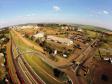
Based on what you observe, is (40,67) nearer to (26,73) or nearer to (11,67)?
(26,73)

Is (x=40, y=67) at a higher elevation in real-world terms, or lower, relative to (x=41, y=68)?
higher

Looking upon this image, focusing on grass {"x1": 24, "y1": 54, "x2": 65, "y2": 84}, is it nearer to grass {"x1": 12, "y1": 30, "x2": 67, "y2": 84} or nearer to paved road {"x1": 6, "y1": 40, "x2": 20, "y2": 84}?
grass {"x1": 12, "y1": 30, "x2": 67, "y2": 84}

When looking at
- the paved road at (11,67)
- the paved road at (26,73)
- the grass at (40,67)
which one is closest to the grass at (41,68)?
the grass at (40,67)

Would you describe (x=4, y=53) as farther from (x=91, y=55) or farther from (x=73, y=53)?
(x=91, y=55)

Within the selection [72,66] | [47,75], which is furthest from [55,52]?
[47,75]

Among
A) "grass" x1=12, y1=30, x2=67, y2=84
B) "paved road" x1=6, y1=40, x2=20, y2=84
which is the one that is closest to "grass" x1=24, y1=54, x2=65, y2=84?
"grass" x1=12, y1=30, x2=67, y2=84

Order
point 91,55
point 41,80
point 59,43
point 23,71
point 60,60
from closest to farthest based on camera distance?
point 41,80
point 23,71
point 60,60
point 91,55
point 59,43

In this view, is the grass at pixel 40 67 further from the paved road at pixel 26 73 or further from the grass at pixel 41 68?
the paved road at pixel 26 73

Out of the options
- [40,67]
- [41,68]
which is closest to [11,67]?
[40,67]

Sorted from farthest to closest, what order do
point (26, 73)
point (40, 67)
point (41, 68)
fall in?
point (40, 67) < point (41, 68) < point (26, 73)

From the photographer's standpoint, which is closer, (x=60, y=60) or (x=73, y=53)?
(x=60, y=60)

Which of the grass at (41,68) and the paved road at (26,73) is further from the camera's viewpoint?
the grass at (41,68)
